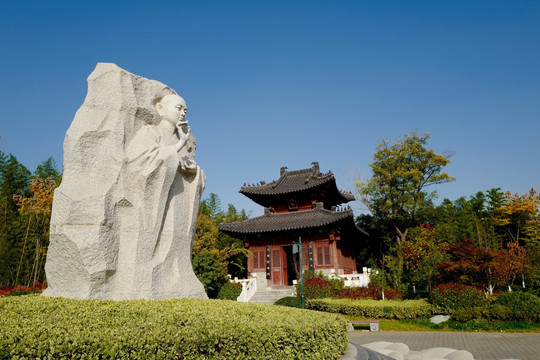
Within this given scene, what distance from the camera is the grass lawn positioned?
411 inches

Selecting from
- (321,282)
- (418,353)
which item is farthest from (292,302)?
(418,353)

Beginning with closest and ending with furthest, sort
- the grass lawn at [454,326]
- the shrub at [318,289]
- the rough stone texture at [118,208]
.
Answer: the rough stone texture at [118,208] < the grass lawn at [454,326] < the shrub at [318,289]

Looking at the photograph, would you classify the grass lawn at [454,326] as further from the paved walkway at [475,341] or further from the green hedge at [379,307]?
the paved walkway at [475,341]

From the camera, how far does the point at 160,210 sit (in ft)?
19.0

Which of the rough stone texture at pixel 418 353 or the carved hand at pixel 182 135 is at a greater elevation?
the carved hand at pixel 182 135

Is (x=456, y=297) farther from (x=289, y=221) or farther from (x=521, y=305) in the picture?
(x=289, y=221)

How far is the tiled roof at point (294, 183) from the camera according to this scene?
70.8 feet

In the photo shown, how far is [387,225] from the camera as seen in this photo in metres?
24.9

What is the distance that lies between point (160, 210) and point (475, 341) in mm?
7791

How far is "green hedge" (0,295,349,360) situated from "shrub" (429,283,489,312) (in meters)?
8.71

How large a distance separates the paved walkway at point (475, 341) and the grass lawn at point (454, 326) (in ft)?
1.90

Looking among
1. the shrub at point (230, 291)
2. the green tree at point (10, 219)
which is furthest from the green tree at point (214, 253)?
the green tree at point (10, 219)

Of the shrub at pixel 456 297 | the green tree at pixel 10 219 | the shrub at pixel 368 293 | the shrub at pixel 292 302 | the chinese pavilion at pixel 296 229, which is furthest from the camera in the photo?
the chinese pavilion at pixel 296 229

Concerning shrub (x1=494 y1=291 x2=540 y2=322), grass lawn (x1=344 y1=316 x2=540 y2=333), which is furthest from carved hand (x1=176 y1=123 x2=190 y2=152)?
shrub (x1=494 y1=291 x2=540 y2=322)
